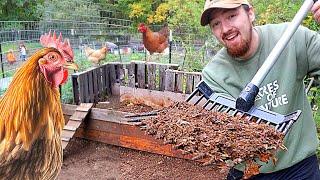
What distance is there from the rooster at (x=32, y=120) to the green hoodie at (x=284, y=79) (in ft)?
3.79

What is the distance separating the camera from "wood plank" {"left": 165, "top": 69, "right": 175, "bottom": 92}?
5.97m

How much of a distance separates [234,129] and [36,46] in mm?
Result: 6560

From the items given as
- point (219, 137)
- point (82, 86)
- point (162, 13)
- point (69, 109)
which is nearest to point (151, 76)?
point (82, 86)

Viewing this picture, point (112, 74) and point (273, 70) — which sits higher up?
point (273, 70)

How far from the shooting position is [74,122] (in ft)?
16.8

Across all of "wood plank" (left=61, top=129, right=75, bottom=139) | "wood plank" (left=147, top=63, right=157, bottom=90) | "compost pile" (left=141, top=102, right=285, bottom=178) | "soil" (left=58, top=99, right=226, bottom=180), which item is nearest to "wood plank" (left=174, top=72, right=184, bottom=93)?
"wood plank" (left=147, top=63, right=157, bottom=90)

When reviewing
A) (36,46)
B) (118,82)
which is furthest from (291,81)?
(36,46)

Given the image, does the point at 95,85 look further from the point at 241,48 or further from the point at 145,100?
the point at 241,48

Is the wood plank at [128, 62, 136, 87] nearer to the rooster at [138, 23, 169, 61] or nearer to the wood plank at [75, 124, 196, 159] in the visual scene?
the wood plank at [75, 124, 196, 159]

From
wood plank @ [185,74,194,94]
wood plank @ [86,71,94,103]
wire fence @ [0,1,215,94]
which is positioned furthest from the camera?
wire fence @ [0,1,215,94]

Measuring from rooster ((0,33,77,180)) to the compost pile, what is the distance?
3.24 ft

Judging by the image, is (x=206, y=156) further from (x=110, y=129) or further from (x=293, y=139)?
(x=110, y=129)

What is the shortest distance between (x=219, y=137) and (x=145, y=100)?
472cm

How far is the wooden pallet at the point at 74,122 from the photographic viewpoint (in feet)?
16.3
